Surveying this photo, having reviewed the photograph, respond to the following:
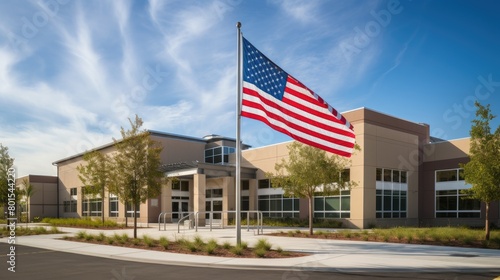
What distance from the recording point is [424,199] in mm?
33562

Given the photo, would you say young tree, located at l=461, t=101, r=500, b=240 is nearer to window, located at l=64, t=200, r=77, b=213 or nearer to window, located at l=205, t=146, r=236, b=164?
window, located at l=205, t=146, r=236, b=164

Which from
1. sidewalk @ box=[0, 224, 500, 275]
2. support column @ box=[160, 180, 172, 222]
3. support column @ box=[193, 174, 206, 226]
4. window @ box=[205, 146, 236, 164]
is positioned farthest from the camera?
window @ box=[205, 146, 236, 164]

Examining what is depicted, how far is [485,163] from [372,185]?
39.0ft

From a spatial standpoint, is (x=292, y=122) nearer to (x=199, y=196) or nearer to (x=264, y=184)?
(x=199, y=196)

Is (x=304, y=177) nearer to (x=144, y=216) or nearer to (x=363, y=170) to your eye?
(x=363, y=170)

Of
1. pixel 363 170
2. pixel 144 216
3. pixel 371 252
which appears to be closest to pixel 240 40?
pixel 371 252

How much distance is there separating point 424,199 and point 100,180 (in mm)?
25603

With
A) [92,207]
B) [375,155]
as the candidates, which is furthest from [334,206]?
[92,207]

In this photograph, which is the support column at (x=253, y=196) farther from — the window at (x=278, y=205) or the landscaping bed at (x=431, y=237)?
the landscaping bed at (x=431, y=237)

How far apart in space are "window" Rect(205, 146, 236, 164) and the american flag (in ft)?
97.0

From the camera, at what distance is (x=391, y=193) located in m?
31.5

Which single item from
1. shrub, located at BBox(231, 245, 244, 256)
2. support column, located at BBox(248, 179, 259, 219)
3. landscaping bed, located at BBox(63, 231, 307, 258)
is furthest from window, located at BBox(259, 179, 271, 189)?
shrub, located at BBox(231, 245, 244, 256)

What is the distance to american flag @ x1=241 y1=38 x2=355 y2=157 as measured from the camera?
45.9 ft

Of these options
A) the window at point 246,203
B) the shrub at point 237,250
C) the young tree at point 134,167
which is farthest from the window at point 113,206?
the shrub at point 237,250
